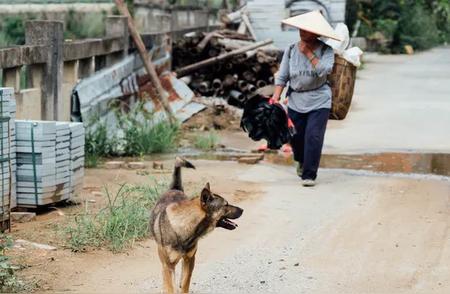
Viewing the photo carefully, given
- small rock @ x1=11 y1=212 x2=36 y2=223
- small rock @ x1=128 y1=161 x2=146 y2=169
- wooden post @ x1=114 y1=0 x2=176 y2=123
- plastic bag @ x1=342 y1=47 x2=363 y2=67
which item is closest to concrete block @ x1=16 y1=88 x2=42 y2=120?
small rock @ x1=128 y1=161 x2=146 y2=169

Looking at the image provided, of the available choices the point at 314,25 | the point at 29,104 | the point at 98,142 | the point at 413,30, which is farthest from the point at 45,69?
the point at 413,30

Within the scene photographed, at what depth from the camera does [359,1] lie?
35.7 m

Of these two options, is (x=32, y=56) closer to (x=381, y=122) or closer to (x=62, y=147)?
(x=62, y=147)

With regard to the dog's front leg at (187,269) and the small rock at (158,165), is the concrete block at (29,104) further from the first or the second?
the dog's front leg at (187,269)

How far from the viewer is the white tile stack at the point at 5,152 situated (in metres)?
7.71

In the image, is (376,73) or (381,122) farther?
(376,73)

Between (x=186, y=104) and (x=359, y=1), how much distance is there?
20.8 m

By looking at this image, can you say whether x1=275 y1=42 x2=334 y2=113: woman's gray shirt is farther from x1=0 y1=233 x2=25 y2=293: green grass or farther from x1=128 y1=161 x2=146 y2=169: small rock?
x1=0 y1=233 x2=25 y2=293: green grass

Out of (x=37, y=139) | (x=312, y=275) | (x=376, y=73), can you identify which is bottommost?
Answer: (x=376, y=73)

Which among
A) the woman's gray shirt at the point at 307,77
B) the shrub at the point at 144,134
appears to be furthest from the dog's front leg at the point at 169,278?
the shrub at the point at 144,134

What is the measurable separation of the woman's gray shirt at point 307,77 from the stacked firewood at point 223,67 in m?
6.63

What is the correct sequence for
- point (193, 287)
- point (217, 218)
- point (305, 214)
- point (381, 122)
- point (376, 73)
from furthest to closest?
1. point (376, 73)
2. point (381, 122)
3. point (305, 214)
4. point (193, 287)
5. point (217, 218)

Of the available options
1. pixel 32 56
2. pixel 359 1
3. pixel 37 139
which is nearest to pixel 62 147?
pixel 37 139

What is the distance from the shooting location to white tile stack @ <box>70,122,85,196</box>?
888 centimetres
